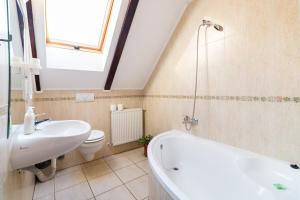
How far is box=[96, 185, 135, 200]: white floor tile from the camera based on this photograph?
1641 millimetres

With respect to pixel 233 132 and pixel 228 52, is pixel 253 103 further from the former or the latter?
pixel 228 52

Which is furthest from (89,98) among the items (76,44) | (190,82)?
(190,82)

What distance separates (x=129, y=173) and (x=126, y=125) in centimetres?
83

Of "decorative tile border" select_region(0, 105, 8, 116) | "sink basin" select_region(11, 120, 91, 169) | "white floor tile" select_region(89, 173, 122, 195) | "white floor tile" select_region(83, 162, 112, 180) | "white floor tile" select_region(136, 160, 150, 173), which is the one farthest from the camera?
"white floor tile" select_region(136, 160, 150, 173)

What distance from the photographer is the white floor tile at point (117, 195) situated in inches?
64.6

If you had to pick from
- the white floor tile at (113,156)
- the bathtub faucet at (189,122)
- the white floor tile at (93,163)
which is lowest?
the white floor tile at (93,163)

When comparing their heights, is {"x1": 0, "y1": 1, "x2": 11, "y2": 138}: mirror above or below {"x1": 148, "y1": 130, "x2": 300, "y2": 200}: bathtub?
above

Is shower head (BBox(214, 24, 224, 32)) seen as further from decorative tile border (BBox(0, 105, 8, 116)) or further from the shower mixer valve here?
decorative tile border (BBox(0, 105, 8, 116))

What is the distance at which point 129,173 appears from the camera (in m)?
2.10

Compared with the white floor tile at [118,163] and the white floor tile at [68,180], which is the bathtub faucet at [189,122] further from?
the white floor tile at [68,180]

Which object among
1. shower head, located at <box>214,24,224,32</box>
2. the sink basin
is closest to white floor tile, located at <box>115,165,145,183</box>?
the sink basin

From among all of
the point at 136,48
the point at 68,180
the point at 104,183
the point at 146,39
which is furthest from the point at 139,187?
the point at 146,39

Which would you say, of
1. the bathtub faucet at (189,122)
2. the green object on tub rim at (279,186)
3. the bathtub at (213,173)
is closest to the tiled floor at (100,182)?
the bathtub at (213,173)

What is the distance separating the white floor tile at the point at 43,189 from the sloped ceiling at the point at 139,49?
1228 mm
